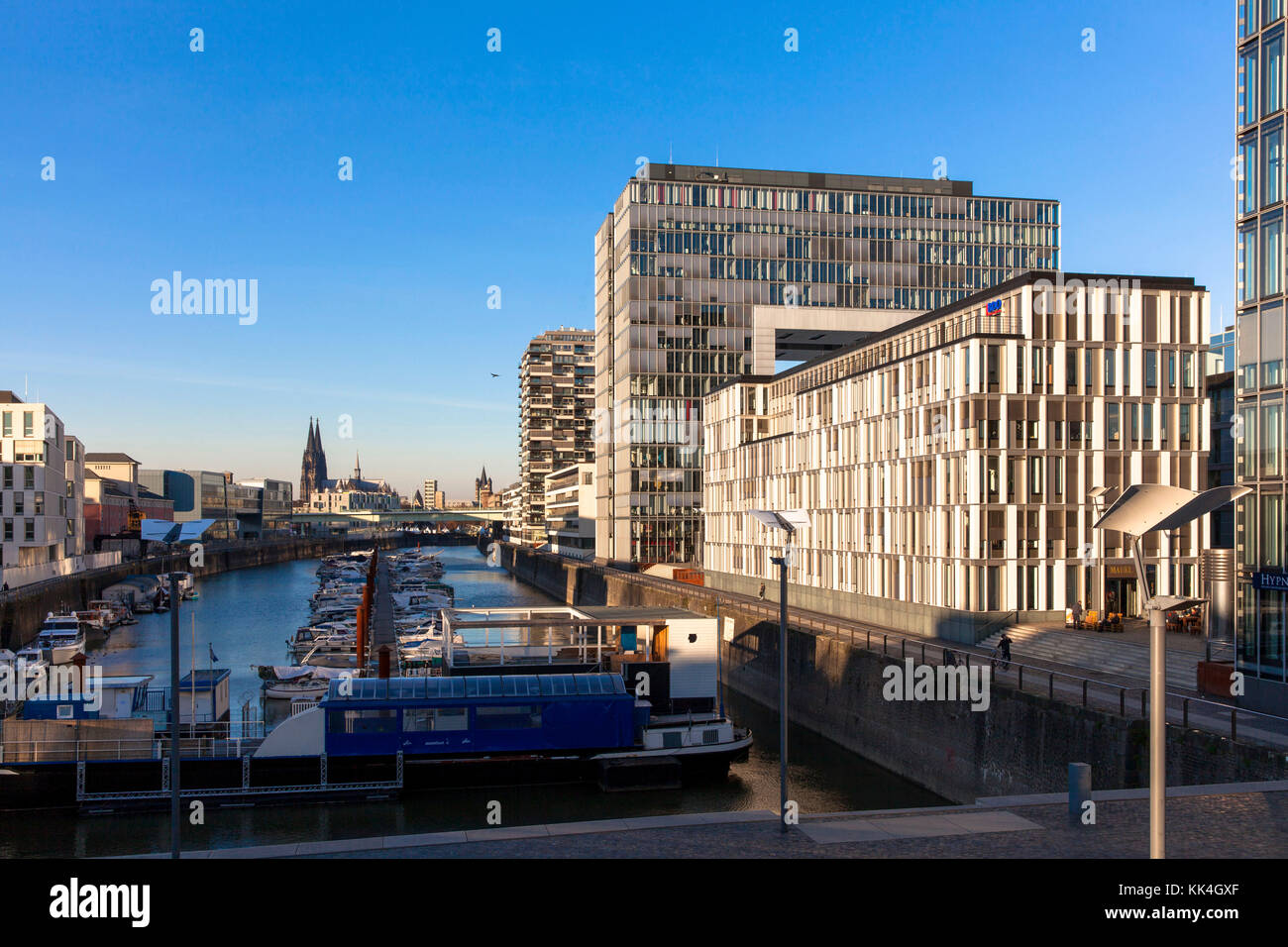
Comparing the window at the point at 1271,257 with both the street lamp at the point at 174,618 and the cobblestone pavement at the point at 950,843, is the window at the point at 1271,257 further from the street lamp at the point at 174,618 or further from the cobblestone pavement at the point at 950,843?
the street lamp at the point at 174,618

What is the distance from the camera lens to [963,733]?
1262 inches

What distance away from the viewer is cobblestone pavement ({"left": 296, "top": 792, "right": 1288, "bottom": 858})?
15.5 m

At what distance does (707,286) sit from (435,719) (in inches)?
3355

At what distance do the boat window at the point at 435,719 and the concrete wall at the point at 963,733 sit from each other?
1521 centimetres

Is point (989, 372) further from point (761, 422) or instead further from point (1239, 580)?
point (761, 422)

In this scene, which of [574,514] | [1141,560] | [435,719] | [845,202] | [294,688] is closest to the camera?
[1141,560]

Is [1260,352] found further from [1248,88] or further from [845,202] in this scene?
[845,202]

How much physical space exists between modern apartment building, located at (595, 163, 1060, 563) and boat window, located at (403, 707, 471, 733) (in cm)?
7811

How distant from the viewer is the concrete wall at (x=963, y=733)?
2367 cm

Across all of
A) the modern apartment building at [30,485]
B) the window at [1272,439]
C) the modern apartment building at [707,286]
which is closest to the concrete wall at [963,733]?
the window at [1272,439]

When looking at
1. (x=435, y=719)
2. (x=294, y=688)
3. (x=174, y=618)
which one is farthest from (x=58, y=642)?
(x=174, y=618)

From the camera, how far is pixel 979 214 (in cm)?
12306

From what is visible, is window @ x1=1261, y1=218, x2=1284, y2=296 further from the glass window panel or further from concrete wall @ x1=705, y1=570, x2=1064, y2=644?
concrete wall @ x1=705, y1=570, x2=1064, y2=644
